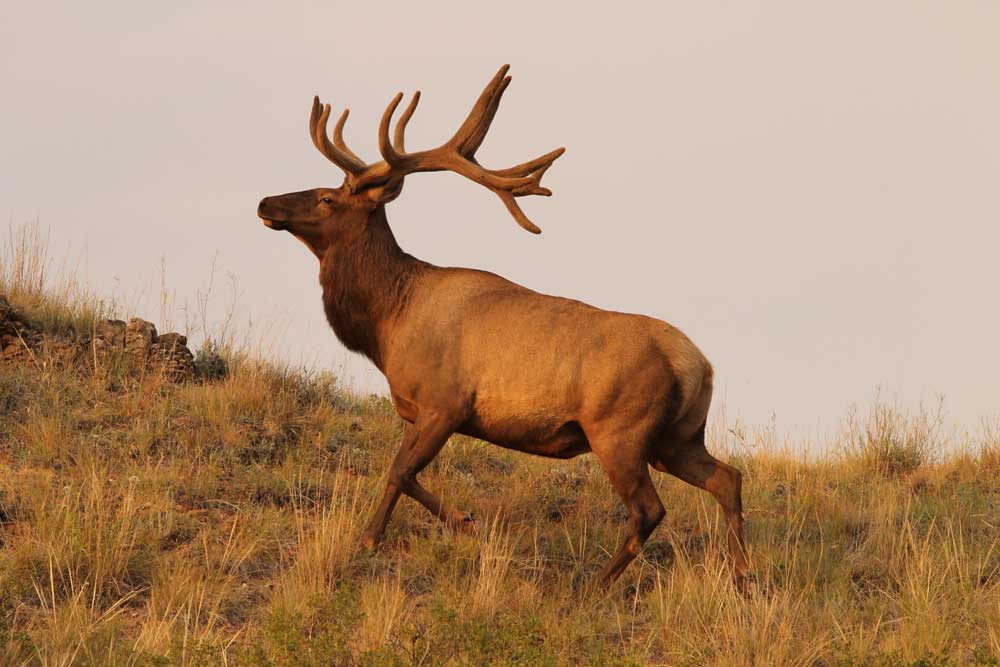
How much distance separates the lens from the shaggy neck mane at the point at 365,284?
8.27 meters

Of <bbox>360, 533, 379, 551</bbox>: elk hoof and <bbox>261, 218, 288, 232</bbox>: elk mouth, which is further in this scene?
<bbox>261, 218, 288, 232</bbox>: elk mouth

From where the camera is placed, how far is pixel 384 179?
8.49m

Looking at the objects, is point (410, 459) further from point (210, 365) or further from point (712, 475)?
point (210, 365)

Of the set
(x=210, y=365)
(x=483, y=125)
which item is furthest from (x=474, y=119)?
(x=210, y=365)

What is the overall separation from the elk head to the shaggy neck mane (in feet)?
0.40

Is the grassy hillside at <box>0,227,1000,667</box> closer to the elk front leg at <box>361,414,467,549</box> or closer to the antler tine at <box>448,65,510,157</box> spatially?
the elk front leg at <box>361,414,467,549</box>

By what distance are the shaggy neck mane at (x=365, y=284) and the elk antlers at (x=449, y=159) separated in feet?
1.08

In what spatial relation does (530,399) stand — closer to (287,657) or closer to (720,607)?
(720,607)

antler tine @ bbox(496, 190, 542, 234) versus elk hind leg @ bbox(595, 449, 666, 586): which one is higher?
antler tine @ bbox(496, 190, 542, 234)

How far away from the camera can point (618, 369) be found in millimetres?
7398

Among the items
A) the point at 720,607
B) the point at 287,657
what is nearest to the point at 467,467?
the point at 720,607

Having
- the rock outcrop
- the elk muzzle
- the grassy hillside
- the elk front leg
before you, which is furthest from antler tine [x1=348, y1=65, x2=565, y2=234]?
the rock outcrop

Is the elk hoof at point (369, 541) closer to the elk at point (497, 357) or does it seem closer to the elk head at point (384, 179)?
the elk at point (497, 357)

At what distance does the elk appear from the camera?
7.43 meters
